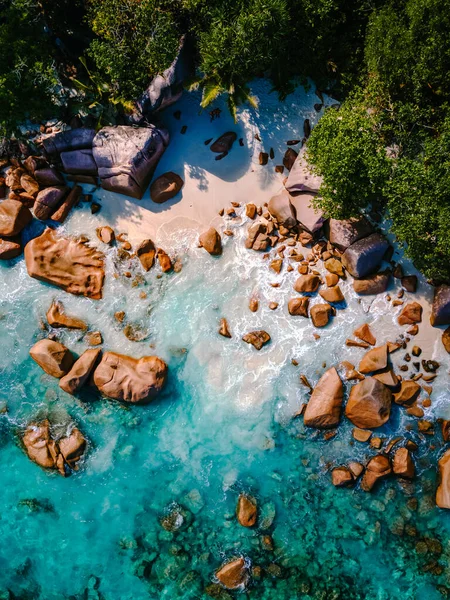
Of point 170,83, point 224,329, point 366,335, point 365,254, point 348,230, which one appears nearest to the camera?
point 170,83

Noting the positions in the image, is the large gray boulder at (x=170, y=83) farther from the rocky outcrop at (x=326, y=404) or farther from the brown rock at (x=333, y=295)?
the rocky outcrop at (x=326, y=404)

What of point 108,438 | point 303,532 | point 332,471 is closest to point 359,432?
point 332,471

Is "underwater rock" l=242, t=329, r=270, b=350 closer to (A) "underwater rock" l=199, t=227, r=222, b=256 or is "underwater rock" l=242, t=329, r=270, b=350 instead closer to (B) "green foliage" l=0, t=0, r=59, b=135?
(A) "underwater rock" l=199, t=227, r=222, b=256

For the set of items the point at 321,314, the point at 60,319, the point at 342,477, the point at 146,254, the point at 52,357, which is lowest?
the point at 342,477

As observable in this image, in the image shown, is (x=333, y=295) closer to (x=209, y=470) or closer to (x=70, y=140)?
(x=209, y=470)

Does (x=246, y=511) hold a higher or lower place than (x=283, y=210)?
lower

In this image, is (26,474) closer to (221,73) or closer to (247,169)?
(247,169)

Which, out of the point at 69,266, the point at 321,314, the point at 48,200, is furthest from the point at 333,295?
the point at 48,200
